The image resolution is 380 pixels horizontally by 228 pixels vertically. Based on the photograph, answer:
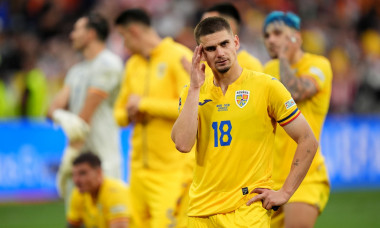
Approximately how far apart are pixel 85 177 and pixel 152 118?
44.3 inches

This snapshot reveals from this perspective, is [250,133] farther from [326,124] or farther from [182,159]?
[326,124]

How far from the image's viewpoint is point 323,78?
756 cm

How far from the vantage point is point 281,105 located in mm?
5797

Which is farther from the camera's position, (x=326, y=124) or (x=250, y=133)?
(x=326, y=124)

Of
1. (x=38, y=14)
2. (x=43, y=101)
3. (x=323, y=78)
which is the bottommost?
(x=323, y=78)

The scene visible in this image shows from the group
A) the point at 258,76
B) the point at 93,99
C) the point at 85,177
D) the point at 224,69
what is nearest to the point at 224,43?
the point at 224,69

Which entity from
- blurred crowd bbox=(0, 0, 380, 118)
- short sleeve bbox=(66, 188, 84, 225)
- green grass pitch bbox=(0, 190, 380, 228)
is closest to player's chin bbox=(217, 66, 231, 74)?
short sleeve bbox=(66, 188, 84, 225)

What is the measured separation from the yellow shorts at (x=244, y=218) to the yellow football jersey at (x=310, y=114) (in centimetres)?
158

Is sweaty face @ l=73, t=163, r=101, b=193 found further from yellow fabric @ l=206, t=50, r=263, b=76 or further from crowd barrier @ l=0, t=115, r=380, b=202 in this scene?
crowd barrier @ l=0, t=115, r=380, b=202

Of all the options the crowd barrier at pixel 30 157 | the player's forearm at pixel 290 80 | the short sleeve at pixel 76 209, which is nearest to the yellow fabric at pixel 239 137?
the player's forearm at pixel 290 80

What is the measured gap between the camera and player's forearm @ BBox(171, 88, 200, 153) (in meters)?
5.85

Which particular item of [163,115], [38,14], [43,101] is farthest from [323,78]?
[38,14]

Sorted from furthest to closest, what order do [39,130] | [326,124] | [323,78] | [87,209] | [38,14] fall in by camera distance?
[38,14]
[326,124]
[39,130]
[87,209]
[323,78]

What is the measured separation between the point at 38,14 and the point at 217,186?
637 inches
